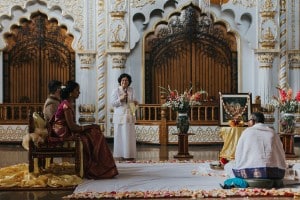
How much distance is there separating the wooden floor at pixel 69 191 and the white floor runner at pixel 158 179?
16.3 inches

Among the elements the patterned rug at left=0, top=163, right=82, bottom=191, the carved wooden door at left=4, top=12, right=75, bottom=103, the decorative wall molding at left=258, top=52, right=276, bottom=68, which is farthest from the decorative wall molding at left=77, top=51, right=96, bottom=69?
the patterned rug at left=0, top=163, right=82, bottom=191

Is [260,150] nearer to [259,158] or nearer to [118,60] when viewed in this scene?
[259,158]

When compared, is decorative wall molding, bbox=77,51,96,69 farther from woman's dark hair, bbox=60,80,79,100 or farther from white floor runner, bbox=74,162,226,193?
woman's dark hair, bbox=60,80,79,100

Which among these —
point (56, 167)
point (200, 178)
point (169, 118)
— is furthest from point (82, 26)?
point (200, 178)

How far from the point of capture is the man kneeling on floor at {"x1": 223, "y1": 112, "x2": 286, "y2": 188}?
6402mm

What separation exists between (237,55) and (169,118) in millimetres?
2535

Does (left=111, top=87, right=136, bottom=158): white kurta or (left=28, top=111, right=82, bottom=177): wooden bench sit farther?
(left=111, top=87, right=136, bottom=158): white kurta

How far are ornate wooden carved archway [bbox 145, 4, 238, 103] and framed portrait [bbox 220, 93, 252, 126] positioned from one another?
350cm

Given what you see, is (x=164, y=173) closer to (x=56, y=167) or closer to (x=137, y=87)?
(x=56, y=167)

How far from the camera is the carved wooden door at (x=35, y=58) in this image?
14.6m

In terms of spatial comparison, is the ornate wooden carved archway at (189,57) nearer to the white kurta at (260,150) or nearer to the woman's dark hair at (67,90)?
the woman's dark hair at (67,90)

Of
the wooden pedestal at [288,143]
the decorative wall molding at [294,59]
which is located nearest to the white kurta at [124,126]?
the wooden pedestal at [288,143]

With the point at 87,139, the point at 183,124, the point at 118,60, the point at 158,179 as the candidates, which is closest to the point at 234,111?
the point at 183,124

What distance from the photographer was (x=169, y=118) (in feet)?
44.5
